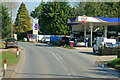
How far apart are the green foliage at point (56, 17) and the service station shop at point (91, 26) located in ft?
52.0

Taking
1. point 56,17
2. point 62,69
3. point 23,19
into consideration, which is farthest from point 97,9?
point 62,69

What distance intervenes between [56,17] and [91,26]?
30.0m

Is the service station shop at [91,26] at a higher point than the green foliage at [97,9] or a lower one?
lower

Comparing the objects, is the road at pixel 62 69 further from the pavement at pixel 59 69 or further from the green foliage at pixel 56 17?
the green foliage at pixel 56 17

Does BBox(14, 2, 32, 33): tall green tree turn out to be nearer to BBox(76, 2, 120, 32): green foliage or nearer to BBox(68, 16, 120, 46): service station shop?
BBox(76, 2, 120, 32): green foliage

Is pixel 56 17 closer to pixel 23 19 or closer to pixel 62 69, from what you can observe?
pixel 23 19

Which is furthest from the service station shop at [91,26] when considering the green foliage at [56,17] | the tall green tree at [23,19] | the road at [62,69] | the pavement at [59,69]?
the tall green tree at [23,19]

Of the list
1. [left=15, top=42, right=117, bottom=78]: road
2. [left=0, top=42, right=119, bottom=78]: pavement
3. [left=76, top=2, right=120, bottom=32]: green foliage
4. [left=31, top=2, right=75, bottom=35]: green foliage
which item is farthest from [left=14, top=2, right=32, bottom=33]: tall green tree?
[left=15, top=42, right=117, bottom=78]: road

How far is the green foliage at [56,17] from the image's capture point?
68.4 metres

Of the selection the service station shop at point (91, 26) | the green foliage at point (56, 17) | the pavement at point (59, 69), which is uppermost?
the green foliage at point (56, 17)

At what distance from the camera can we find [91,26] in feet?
130

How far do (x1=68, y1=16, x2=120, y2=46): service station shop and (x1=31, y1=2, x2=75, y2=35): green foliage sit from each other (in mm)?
15840

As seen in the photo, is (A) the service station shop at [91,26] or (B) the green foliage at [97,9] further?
(B) the green foliage at [97,9]

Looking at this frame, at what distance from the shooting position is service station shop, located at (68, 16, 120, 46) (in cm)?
3750
